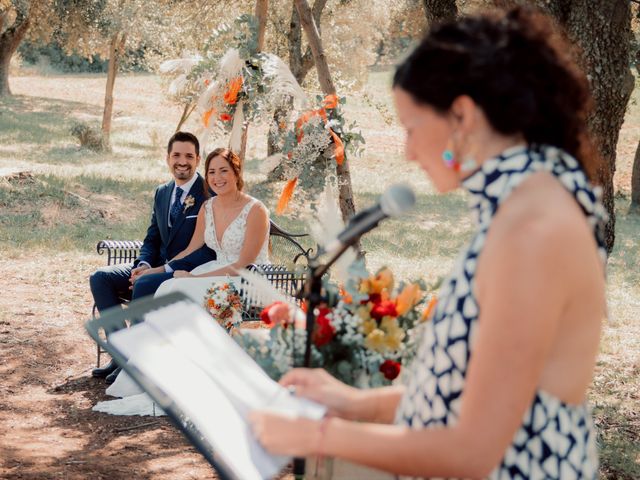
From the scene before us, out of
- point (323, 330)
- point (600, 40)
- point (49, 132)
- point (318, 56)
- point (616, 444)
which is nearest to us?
point (323, 330)

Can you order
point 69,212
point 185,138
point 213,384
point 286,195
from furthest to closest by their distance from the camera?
point 69,212, point 185,138, point 286,195, point 213,384

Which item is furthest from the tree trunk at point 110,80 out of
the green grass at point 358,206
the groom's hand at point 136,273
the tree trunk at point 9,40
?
the groom's hand at point 136,273

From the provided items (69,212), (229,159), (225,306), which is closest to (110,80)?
(69,212)

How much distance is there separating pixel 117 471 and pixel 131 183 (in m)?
10.2

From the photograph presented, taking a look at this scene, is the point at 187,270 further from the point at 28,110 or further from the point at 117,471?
the point at 28,110

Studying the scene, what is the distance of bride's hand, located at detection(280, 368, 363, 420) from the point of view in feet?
5.02

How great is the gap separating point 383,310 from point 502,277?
148 centimetres

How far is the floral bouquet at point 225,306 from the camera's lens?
5.18m

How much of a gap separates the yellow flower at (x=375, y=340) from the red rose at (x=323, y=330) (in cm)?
11

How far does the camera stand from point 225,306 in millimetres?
5184

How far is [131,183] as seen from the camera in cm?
1380

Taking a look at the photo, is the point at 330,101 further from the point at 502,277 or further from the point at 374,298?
the point at 502,277

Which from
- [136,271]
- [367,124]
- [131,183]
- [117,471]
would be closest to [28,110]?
[367,124]

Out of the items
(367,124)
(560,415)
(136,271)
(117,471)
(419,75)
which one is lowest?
(117,471)
